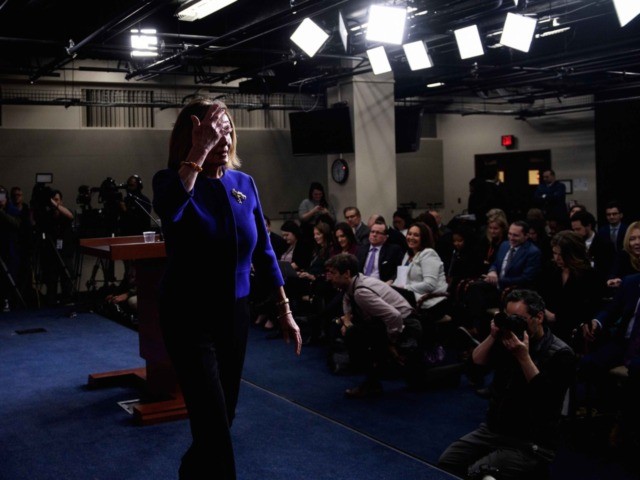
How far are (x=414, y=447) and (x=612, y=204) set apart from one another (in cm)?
462

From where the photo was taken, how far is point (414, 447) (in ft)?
12.0

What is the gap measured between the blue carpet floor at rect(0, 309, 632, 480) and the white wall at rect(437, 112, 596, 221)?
8.74 m

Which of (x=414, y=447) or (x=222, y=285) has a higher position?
(x=222, y=285)

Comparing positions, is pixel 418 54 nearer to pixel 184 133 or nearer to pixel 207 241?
pixel 184 133

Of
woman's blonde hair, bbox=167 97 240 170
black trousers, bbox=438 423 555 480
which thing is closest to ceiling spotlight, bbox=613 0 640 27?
black trousers, bbox=438 423 555 480

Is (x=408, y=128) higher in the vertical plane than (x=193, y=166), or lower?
higher

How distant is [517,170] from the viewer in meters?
13.9

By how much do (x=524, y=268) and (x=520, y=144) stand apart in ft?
28.6

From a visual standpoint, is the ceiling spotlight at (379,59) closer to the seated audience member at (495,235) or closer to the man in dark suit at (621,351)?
the seated audience member at (495,235)

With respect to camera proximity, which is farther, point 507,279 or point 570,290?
point 507,279

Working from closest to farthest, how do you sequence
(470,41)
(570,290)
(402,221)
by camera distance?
(570,290), (470,41), (402,221)

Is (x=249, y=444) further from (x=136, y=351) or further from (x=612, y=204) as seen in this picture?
(x=612, y=204)

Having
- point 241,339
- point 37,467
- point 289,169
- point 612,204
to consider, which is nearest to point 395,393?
point 37,467

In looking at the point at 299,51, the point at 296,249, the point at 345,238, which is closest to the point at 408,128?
the point at 299,51
